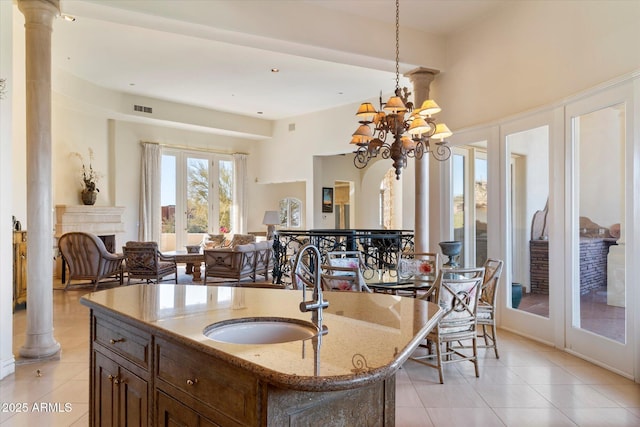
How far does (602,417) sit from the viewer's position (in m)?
2.73

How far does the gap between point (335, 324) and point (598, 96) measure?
3.59 meters

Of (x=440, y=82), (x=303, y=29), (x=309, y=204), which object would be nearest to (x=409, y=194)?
(x=309, y=204)

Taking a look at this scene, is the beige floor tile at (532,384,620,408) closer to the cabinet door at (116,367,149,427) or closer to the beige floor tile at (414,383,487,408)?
the beige floor tile at (414,383,487,408)

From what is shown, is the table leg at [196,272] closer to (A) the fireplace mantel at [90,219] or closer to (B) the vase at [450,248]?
(A) the fireplace mantel at [90,219]

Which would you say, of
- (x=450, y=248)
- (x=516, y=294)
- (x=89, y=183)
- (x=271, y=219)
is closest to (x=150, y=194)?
(x=89, y=183)

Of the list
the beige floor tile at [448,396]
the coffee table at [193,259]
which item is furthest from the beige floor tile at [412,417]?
the coffee table at [193,259]

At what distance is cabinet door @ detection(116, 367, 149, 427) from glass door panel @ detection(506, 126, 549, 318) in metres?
4.17

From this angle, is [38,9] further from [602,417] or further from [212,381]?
[602,417]

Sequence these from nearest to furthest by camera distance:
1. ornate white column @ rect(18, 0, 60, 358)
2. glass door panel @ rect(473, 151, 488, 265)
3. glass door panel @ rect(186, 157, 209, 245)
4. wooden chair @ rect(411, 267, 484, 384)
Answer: wooden chair @ rect(411, 267, 484, 384) < ornate white column @ rect(18, 0, 60, 358) < glass door panel @ rect(473, 151, 488, 265) < glass door panel @ rect(186, 157, 209, 245)

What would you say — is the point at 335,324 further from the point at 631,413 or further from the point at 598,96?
the point at 598,96

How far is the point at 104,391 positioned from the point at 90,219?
7.72 metres

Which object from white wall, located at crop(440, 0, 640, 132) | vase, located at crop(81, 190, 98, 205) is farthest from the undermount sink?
vase, located at crop(81, 190, 98, 205)

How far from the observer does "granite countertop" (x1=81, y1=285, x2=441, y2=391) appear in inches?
44.8

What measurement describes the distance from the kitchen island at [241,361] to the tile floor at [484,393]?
113cm
